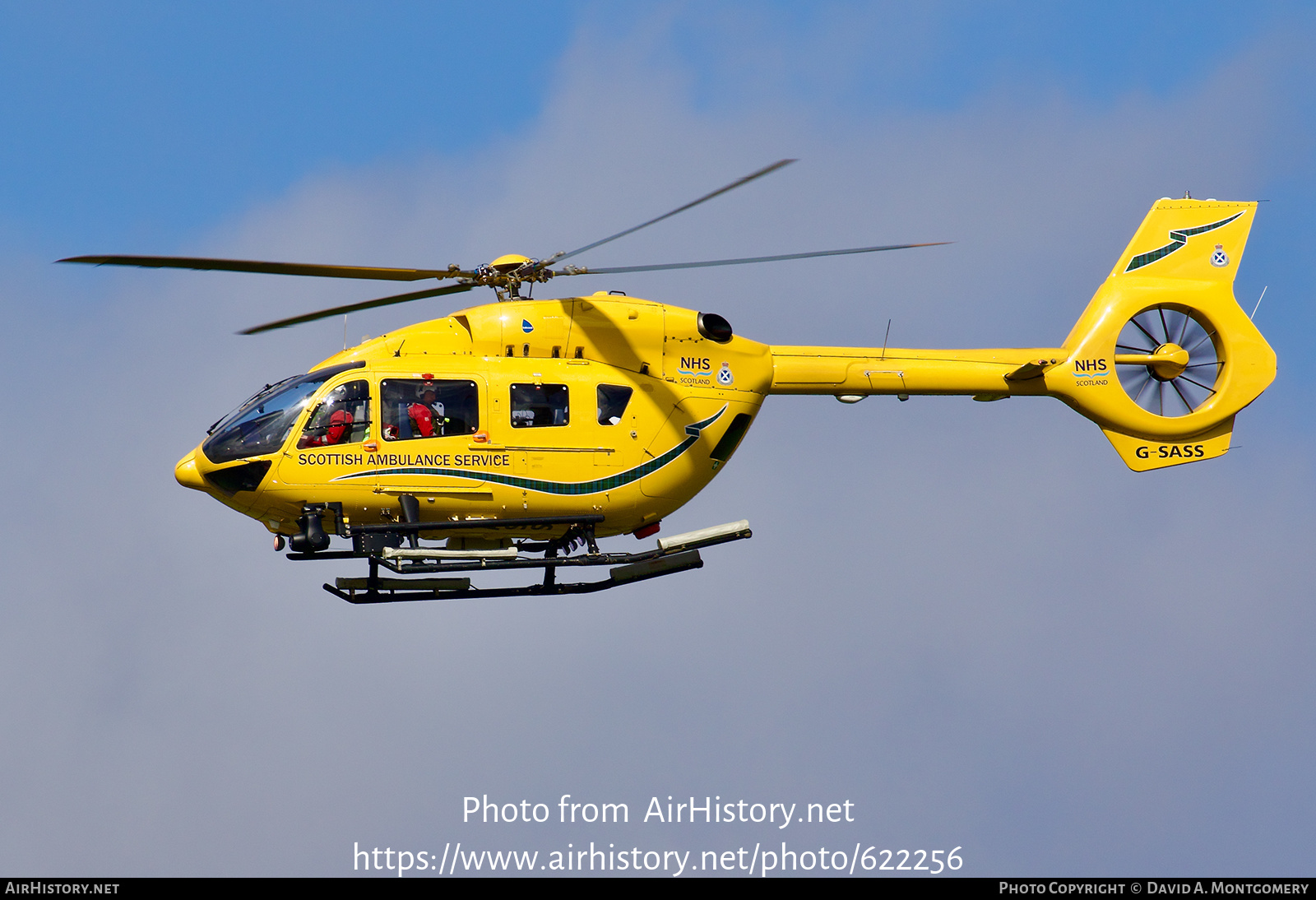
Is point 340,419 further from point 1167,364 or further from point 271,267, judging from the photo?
point 1167,364

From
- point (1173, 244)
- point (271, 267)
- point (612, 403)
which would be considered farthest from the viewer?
point (1173, 244)

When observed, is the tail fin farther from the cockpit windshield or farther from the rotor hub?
the cockpit windshield

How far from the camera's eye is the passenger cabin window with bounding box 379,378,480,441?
67.8 ft

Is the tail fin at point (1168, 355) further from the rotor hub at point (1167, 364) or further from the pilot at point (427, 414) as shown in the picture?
the pilot at point (427, 414)

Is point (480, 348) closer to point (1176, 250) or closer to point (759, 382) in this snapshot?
point (759, 382)

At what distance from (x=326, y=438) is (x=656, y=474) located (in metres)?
4.36

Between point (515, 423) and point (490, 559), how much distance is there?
1773mm

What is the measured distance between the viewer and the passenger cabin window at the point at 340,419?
67.2 feet

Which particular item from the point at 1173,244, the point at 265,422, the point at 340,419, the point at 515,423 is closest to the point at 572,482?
the point at 515,423

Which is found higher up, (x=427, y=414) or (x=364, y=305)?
(x=364, y=305)

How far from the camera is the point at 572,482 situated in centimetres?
2130

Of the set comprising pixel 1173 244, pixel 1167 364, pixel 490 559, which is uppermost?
pixel 1173 244

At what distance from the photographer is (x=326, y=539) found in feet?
67.3
